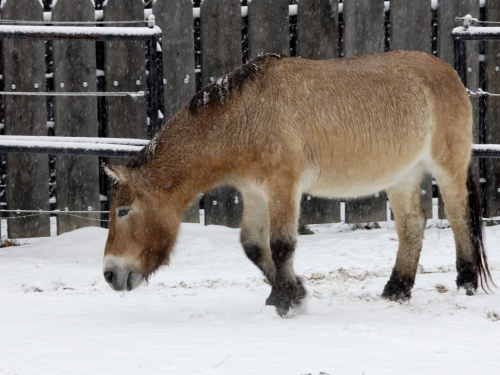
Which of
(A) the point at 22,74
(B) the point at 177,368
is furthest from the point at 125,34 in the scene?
(B) the point at 177,368

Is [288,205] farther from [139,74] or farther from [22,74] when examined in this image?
[22,74]

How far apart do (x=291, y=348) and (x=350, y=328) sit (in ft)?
1.92

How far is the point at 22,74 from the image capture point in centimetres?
736

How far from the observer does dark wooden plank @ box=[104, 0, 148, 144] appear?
24.2 ft

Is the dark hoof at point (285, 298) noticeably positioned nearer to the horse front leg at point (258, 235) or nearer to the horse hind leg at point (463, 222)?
the horse front leg at point (258, 235)

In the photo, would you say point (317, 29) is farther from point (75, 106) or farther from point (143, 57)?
point (75, 106)

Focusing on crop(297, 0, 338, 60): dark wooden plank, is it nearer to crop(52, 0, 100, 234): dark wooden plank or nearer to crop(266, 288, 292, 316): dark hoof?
crop(52, 0, 100, 234): dark wooden plank

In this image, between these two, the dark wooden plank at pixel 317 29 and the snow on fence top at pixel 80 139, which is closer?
the snow on fence top at pixel 80 139

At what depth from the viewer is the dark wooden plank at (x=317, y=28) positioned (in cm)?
748

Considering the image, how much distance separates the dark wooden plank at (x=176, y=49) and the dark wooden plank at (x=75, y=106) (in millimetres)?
729

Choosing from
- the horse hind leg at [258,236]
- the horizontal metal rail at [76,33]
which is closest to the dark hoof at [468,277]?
the horse hind leg at [258,236]

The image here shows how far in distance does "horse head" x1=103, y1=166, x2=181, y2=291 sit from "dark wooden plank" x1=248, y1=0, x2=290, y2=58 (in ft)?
10.2

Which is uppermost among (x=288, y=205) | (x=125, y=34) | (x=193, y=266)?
(x=125, y=34)

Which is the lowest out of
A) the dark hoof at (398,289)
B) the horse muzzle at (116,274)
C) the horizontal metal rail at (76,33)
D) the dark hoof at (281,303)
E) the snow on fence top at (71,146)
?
the dark hoof at (398,289)
